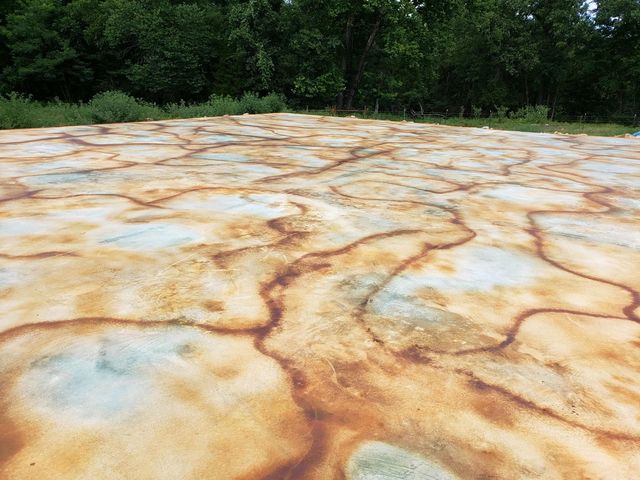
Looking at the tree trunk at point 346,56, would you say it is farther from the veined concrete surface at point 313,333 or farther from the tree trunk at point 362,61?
the veined concrete surface at point 313,333

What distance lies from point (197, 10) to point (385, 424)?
23.4 meters

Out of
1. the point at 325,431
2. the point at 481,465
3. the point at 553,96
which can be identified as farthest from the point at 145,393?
the point at 553,96

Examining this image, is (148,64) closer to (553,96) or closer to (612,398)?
(553,96)

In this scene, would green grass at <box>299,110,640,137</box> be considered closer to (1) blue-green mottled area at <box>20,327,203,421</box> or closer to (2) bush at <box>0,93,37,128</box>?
(2) bush at <box>0,93,37,128</box>

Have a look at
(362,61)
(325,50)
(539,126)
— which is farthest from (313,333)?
(325,50)

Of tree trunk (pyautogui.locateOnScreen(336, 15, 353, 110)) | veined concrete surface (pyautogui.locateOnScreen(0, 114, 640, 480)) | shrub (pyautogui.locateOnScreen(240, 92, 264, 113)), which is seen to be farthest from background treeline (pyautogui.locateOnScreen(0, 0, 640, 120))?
veined concrete surface (pyautogui.locateOnScreen(0, 114, 640, 480))

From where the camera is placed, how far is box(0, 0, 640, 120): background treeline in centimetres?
1759

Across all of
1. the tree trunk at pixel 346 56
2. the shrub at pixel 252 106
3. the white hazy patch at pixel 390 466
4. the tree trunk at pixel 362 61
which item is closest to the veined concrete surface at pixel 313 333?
the white hazy patch at pixel 390 466

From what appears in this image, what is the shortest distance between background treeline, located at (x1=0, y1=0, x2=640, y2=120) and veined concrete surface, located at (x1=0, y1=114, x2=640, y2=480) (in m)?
15.5

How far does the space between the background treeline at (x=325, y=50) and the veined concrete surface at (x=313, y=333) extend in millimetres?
15541

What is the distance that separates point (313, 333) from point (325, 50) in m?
18.0

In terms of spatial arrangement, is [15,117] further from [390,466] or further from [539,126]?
[539,126]

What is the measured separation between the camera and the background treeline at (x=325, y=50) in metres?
17.6

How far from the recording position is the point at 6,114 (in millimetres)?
5805
